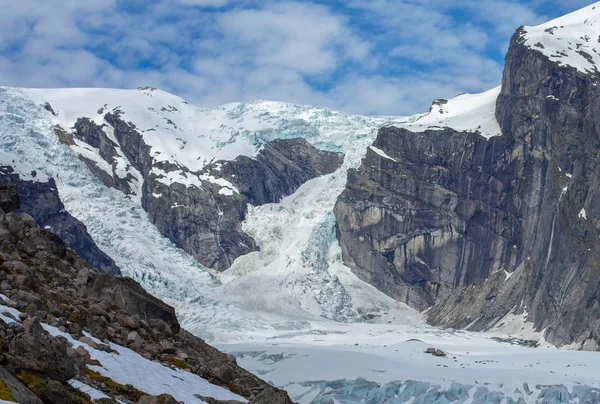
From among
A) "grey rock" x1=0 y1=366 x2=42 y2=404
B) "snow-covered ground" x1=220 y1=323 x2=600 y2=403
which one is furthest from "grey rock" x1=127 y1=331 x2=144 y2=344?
"snow-covered ground" x1=220 y1=323 x2=600 y2=403

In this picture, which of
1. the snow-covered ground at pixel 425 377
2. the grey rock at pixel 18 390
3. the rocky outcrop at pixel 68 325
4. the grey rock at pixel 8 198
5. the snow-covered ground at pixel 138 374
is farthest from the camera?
the snow-covered ground at pixel 425 377

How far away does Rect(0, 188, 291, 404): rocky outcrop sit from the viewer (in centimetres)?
2281

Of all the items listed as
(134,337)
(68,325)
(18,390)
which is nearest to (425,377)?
(134,337)

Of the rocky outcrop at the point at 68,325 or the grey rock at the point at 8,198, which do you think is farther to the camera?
the grey rock at the point at 8,198

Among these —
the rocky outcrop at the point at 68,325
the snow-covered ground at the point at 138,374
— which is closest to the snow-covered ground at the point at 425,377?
the rocky outcrop at the point at 68,325

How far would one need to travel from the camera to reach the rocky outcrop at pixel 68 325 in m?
22.8

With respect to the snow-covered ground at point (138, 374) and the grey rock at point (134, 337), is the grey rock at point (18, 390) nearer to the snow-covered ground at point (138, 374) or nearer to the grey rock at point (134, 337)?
the snow-covered ground at point (138, 374)

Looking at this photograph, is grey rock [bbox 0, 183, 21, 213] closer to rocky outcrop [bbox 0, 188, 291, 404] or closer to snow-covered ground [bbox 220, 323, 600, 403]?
rocky outcrop [bbox 0, 188, 291, 404]

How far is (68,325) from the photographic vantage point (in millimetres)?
29297

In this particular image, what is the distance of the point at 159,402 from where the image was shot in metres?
24.6

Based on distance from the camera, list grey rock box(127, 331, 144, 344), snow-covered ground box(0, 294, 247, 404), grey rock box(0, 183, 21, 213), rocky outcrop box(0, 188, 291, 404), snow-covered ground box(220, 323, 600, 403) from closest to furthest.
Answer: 1. rocky outcrop box(0, 188, 291, 404)
2. snow-covered ground box(0, 294, 247, 404)
3. grey rock box(127, 331, 144, 344)
4. grey rock box(0, 183, 21, 213)
5. snow-covered ground box(220, 323, 600, 403)

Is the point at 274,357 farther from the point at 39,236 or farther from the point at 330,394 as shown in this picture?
the point at 39,236

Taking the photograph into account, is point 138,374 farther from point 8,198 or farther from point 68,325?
point 8,198

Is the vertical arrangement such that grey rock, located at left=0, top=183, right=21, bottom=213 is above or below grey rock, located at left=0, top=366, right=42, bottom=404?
below
